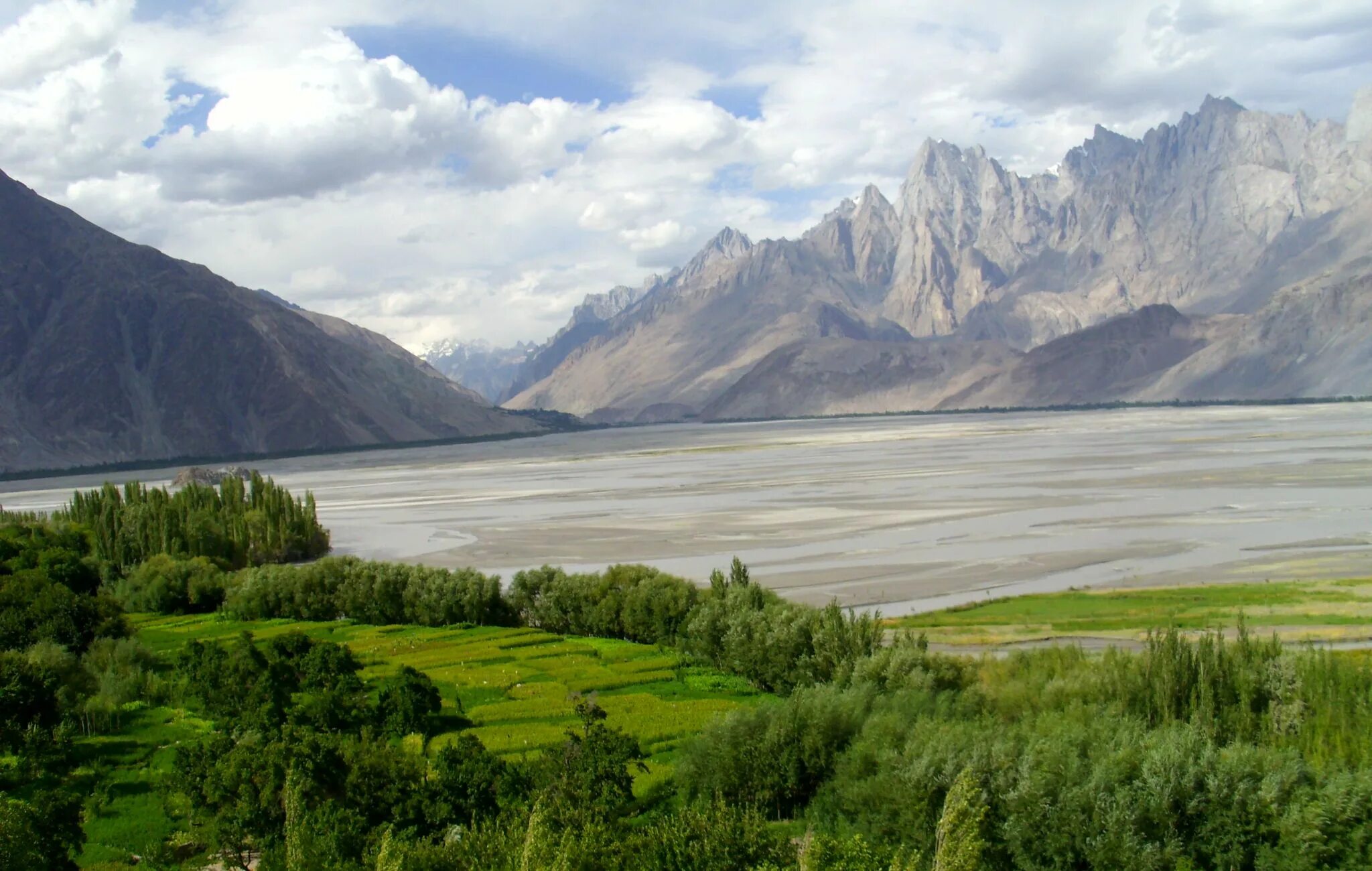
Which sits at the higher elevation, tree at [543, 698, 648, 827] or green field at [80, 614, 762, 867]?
tree at [543, 698, 648, 827]

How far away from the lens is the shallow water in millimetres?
46438

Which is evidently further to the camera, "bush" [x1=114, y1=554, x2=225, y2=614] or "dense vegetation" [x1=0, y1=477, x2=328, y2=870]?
"bush" [x1=114, y1=554, x2=225, y2=614]

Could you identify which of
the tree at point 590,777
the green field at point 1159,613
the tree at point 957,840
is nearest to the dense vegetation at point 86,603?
the tree at point 590,777

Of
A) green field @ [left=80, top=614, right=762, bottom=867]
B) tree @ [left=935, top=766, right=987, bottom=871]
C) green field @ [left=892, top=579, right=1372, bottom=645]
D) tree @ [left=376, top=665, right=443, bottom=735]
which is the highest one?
tree @ [left=935, top=766, right=987, bottom=871]

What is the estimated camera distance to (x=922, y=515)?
67062mm

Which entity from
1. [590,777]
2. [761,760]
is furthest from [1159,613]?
[590,777]

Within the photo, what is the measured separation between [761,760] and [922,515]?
47.9 metres

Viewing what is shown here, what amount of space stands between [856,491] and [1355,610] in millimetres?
50907

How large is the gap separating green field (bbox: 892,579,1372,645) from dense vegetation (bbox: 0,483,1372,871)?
4.17 m

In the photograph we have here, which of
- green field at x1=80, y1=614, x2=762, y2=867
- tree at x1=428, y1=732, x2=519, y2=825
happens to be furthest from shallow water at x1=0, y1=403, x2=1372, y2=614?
tree at x1=428, y1=732, x2=519, y2=825

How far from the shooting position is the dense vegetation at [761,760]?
16125mm

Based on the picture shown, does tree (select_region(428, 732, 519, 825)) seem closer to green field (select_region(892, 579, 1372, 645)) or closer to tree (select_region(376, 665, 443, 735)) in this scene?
tree (select_region(376, 665, 443, 735))

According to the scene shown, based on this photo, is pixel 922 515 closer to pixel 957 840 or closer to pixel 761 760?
pixel 761 760

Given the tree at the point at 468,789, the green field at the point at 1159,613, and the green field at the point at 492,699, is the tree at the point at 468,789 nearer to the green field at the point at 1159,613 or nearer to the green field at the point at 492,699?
the green field at the point at 492,699
